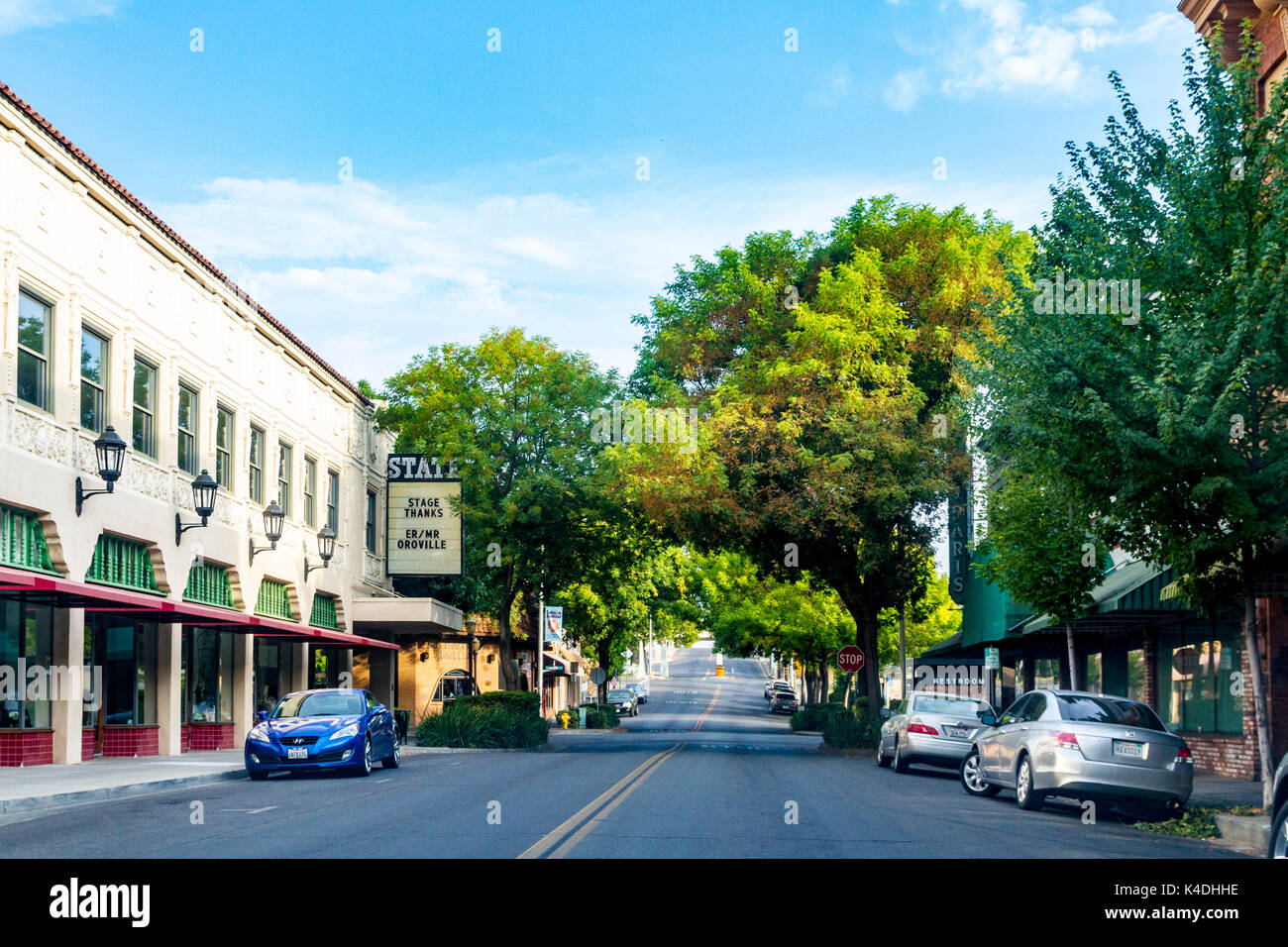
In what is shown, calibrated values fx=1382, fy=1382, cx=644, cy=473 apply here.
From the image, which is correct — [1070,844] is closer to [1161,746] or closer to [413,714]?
[1161,746]

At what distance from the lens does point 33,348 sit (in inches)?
940

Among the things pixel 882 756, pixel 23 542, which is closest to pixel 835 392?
pixel 882 756

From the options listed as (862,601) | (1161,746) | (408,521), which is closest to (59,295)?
(408,521)

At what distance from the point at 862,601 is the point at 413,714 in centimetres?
2059

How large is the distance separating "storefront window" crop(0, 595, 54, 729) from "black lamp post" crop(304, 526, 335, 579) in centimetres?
1373

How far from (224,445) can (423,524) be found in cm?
778

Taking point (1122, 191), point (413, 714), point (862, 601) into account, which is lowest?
point (413, 714)

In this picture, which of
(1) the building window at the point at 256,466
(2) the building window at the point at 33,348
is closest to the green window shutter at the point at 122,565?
(2) the building window at the point at 33,348

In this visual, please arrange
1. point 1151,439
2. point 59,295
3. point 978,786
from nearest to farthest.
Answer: point 1151,439
point 978,786
point 59,295

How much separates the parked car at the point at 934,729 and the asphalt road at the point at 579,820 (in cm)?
52

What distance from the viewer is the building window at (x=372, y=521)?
46.2 meters

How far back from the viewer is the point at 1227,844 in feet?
46.5

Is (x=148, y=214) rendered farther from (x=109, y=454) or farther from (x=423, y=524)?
(x=423, y=524)
